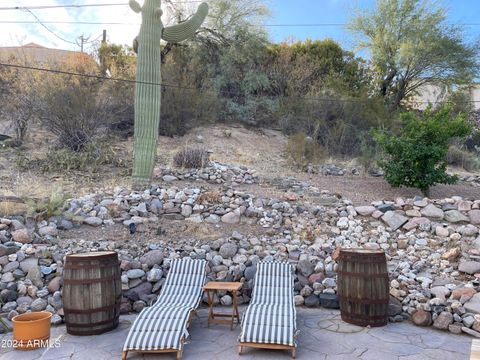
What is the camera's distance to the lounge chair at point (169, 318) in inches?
158

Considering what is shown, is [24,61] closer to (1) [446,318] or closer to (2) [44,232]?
(2) [44,232]

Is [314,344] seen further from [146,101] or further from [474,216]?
[146,101]

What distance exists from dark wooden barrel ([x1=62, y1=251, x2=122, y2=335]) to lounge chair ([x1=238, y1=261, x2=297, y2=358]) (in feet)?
4.72

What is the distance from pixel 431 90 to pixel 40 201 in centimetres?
1571

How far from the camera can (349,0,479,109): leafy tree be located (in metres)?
15.6

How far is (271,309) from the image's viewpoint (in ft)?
15.2

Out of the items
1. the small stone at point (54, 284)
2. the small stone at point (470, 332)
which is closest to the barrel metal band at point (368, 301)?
the small stone at point (470, 332)

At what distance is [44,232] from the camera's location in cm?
631

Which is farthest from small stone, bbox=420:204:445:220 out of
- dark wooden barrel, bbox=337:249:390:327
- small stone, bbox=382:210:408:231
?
dark wooden barrel, bbox=337:249:390:327

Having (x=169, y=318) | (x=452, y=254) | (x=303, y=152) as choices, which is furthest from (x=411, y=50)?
(x=169, y=318)

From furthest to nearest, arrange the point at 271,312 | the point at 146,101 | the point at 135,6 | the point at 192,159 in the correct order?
the point at 192,159
the point at 135,6
the point at 146,101
the point at 271,312

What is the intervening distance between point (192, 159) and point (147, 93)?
198 cm

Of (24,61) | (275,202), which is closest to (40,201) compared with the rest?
(275,202)

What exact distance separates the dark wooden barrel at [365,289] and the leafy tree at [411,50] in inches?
483
